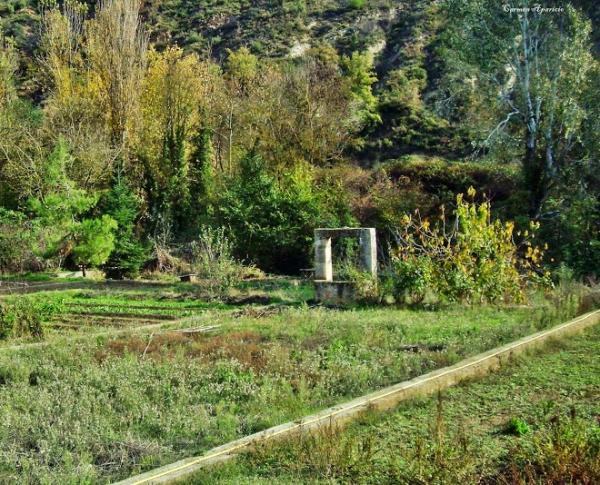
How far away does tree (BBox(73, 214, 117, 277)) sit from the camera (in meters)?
23.6

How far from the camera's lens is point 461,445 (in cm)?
460

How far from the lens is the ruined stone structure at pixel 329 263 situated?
1471cm

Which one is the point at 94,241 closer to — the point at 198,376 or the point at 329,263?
the point at 329,263

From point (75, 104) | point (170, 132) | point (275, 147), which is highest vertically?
point (75, 104)

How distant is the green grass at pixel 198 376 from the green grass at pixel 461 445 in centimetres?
66

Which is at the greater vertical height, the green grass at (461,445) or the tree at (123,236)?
the tree at (123,236)

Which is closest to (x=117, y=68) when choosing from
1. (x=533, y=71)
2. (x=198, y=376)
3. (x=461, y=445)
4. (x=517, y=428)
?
(x=533, y=71)

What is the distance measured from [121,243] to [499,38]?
16114mm

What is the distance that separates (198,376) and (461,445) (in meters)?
3.71

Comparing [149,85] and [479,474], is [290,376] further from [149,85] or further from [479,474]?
[149,85]

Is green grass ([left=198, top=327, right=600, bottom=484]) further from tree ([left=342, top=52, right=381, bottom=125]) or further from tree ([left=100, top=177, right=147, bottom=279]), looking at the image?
tree ([left=342, top=52, right=381, bottom=125])

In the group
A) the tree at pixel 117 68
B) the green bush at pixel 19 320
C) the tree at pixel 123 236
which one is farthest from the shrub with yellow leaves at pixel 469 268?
the tree at pixel 117 68

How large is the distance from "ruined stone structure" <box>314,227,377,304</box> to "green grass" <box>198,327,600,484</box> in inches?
313

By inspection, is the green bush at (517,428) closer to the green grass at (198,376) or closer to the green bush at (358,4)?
the green grass at (198,376)
